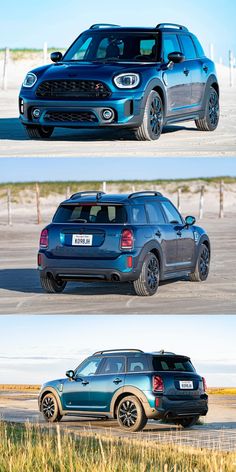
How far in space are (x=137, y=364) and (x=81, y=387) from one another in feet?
4.83

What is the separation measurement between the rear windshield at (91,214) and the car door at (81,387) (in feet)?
10.5

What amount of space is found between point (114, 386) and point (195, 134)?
4677mm

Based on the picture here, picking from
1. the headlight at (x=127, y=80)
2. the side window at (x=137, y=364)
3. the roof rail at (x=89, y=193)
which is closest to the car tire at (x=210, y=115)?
the headlight at (x=127, y=80)

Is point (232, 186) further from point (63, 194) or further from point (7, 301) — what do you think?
point (7, 301)

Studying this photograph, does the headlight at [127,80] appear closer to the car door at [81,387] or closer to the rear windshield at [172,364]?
the rear windshield at [172,364]

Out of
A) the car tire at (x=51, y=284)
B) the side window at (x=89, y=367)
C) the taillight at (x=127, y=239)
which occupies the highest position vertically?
the taillight at (x=127, y=239)

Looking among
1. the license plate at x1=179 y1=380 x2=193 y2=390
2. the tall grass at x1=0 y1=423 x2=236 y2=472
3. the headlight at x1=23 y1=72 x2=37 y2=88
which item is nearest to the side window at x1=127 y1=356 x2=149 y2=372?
the license plate at x1=179 y1=380 x2=193 y2=390

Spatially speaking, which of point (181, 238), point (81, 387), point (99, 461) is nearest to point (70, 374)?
point (81, 387)

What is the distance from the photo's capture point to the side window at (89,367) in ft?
63.0

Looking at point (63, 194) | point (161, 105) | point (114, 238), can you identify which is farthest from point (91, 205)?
point (63, 194)

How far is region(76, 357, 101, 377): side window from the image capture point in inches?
755

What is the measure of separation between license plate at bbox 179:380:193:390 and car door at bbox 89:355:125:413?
93 cm

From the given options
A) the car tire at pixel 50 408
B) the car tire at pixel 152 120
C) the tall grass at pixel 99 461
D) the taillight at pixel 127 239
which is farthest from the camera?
the car tire at pixel 50 408

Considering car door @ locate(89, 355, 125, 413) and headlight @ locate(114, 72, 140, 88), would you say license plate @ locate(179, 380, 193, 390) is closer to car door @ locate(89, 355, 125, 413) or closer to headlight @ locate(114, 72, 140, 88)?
car door @ locate(89, 355, 125, 413)
